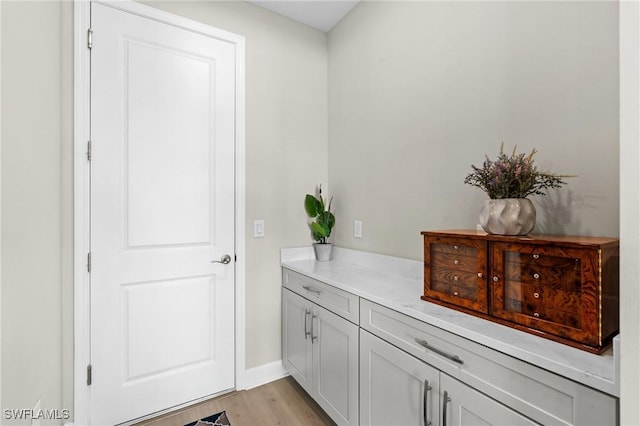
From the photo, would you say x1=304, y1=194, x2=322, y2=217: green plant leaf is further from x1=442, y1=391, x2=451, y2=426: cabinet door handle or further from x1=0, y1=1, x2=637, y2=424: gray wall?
x1=442, y1=391, x2=451, y2=426: cabinet door handle

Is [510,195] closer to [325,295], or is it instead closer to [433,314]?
[433,314]

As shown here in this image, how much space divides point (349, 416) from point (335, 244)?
4.01 feet

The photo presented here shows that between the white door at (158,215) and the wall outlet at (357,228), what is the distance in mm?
875

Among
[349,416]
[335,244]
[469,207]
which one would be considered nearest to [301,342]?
[349,416]

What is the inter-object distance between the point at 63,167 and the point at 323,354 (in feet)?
5.71

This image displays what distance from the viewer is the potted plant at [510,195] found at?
1.06 meters

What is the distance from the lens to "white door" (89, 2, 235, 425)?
5.79 ft

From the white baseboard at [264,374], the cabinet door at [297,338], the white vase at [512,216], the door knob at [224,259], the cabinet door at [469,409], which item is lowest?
the white baseboard at [264,374]

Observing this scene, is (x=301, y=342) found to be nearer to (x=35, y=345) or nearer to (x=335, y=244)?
(x=335, y=244)

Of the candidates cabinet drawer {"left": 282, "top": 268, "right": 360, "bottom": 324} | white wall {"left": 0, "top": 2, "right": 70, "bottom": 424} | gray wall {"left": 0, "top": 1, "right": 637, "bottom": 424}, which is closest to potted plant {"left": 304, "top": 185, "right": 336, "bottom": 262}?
gray wall {"left": 0, "top": 1, "right": 637, "bottom": 424}

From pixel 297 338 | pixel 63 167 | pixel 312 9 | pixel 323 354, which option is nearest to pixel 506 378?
pixel 323 354

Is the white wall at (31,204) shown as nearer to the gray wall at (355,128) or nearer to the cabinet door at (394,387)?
the gray wall at (355,128)

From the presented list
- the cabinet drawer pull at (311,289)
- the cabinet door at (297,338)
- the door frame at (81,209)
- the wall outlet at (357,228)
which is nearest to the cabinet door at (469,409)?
the cabinet drawer pull at (311,289)

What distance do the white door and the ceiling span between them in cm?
48
